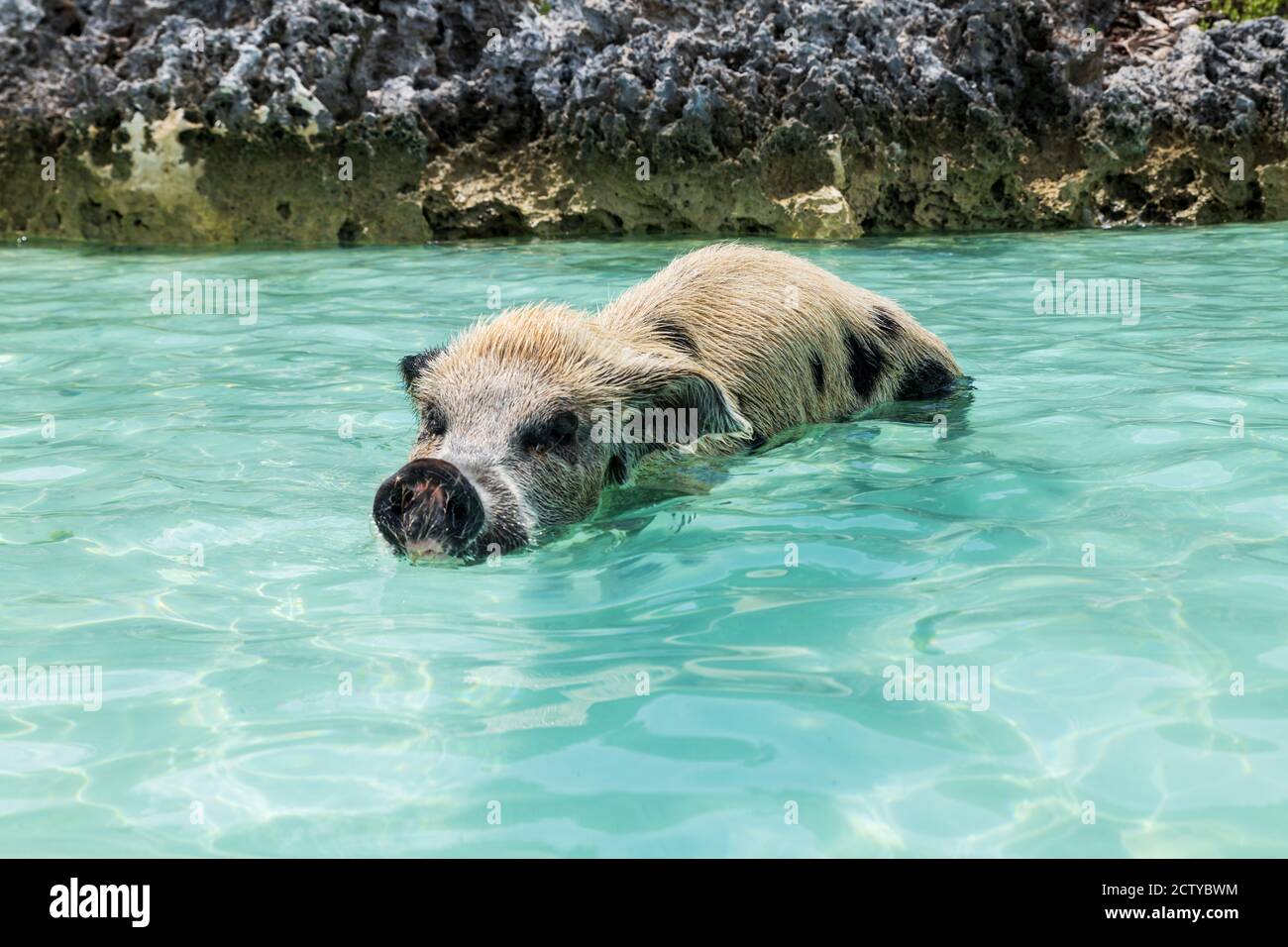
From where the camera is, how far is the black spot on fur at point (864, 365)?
724 centimetres

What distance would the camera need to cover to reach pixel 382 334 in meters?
9.57

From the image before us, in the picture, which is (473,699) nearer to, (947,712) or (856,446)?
(947,712)

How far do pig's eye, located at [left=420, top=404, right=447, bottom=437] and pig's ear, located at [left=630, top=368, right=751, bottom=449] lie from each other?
862 mm

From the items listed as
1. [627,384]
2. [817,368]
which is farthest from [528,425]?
[817,368]

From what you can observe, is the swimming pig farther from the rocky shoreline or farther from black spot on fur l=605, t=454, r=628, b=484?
the rocky shoreline

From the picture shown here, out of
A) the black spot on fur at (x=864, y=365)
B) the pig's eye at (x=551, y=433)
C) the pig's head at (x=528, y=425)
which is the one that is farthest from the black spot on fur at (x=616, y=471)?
the black spot on fur at (x=864, y=365)

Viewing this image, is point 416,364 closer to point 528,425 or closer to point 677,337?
point 528,425

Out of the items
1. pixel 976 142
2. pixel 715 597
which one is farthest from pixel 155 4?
pixel 715 597

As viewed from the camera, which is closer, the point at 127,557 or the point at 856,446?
the point at 127,557

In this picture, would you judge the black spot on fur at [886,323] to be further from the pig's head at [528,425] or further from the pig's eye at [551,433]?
the pig's eye at [551,433]

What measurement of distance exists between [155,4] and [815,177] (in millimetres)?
7021

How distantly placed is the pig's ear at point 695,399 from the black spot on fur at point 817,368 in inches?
39.6

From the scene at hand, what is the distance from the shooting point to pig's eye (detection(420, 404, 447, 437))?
566 cm

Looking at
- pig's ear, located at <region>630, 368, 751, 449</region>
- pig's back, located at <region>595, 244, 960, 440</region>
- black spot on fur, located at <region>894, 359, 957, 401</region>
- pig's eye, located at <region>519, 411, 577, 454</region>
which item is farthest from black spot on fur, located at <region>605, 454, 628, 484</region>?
black spot on fur, located at <region>894, 359, 957, 401</region>
